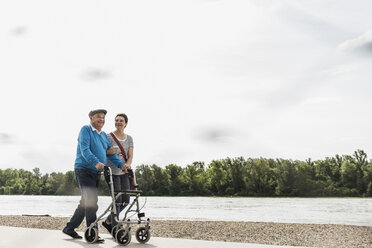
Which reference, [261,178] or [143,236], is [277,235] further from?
[261,178]

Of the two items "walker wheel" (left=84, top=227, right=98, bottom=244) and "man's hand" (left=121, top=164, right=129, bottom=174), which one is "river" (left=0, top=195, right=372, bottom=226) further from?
"walker wheel" (left=84, top=227, right=98, bottom=244)

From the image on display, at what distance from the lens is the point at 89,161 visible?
593cm

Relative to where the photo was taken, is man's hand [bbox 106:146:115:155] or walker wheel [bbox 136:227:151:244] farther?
man's hand [bbox 106:146:115:155]

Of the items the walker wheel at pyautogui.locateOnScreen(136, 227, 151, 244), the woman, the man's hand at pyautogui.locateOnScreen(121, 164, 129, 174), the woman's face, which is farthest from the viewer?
the woman's face

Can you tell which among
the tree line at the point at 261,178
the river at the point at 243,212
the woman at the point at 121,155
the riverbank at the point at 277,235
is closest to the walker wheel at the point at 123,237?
the river at the point at 243,212

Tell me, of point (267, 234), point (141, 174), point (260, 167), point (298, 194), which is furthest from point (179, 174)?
point (267, 234)

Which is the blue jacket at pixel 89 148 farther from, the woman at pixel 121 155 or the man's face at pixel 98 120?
the woman at pixel 121 155

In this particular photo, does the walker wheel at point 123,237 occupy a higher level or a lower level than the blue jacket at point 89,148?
lower

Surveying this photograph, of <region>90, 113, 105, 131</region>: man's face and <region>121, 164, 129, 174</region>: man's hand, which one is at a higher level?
<region>90, 113, 105, 131</region>: man's face

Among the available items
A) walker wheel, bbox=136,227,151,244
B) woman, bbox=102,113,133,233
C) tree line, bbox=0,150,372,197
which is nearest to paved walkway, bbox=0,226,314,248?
walker wheel, bbox=136,227,151,244

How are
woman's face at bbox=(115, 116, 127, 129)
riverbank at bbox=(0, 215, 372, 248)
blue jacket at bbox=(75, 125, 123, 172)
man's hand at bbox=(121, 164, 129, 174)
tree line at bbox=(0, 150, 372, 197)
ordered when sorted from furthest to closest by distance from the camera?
tree line at bbox=(0, 150, 372, 197) < riverbank at bbox=(0, 215, 372, 248) < woman's face at bbox=(115, 116, 127, 129) < man's hand at bbox=(121, 164, 129, 174) < blue jacket at bbox=(75, 125, 123, 172)

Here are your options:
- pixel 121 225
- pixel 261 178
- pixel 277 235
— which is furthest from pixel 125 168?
→ pixel 261 178

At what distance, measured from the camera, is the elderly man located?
6113 millimetres

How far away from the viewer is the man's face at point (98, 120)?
635 cm
